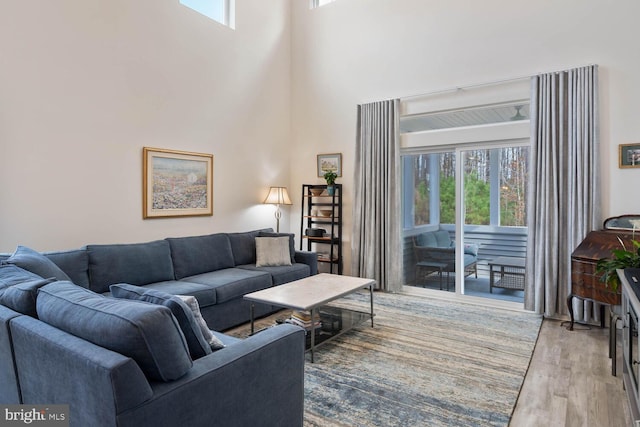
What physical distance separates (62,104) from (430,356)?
13.4ft

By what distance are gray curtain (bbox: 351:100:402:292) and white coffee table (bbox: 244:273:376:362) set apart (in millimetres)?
1442

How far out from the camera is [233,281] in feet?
12.7

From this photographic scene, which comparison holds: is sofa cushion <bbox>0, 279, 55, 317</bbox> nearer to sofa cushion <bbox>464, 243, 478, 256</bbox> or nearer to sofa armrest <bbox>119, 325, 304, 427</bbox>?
sofa armrest <bbox>119, 325, 304, 427</bbox>

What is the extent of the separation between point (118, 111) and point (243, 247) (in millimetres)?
2082

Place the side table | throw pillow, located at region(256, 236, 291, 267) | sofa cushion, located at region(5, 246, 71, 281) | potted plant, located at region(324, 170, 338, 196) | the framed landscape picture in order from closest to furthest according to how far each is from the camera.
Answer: sofa cushion, located at region(5, 246, 71, 281)
the framed landscape picture
the side table
throw pillow, located at region(256, 236, 291, 267)
potted plant, located at region(324, 170, 338, 196)

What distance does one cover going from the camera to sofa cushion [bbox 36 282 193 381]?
1.39 metres

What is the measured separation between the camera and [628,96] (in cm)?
379

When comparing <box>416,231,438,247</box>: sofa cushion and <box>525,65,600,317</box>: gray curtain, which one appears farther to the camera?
<box>416,231,438,247</box>: sofa cushion

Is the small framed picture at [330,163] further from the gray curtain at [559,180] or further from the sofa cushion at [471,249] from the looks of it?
the gray curtain at [559,180]

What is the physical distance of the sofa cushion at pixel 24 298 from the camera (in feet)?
6.01

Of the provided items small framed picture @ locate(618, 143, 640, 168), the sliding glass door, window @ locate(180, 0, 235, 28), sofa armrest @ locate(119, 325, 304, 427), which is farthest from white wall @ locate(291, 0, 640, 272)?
sofa armrest @ locate(119, 325, 304, 427)

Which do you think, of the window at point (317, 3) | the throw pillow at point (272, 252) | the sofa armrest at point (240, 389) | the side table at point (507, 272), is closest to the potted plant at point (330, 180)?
the throw pillow at point (272, 252)

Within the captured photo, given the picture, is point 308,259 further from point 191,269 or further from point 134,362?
point 134,362

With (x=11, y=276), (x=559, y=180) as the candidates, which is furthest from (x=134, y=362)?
(x=559, y=180)
